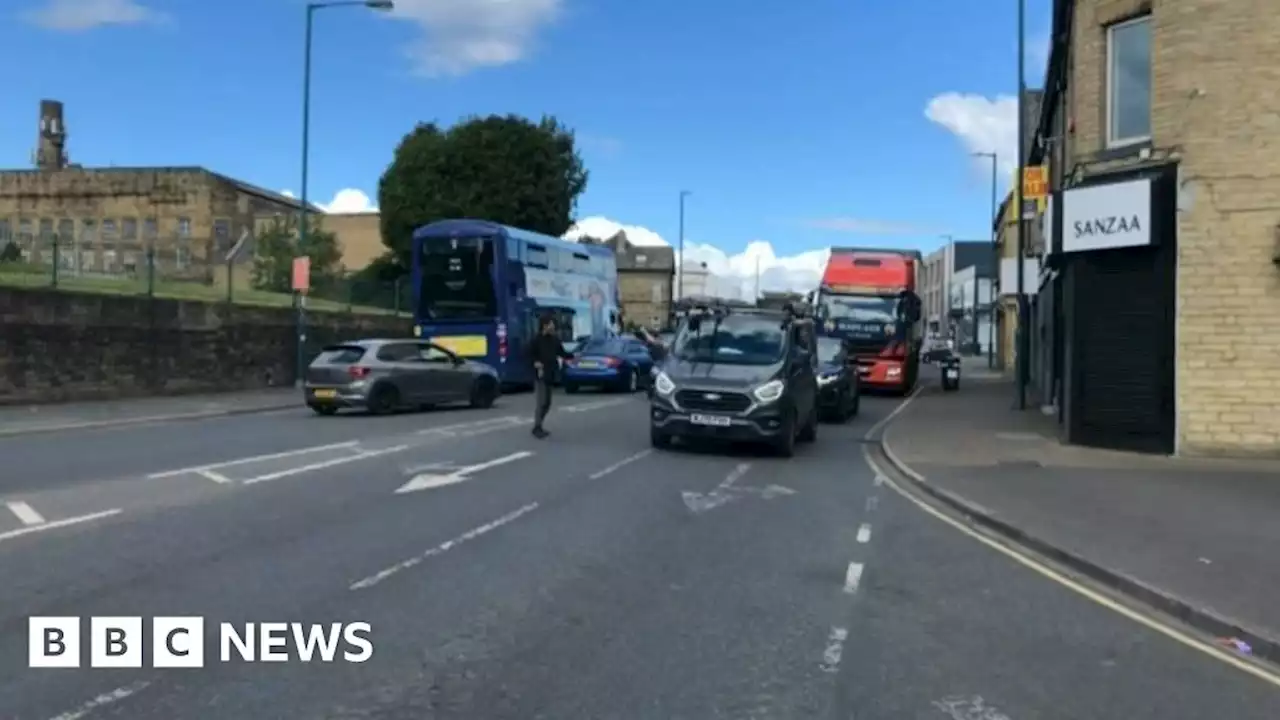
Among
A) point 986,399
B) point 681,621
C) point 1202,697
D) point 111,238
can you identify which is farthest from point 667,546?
point 111,238

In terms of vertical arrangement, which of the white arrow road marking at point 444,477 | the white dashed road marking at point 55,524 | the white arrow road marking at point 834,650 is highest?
the white arrow road marking at point 444,477

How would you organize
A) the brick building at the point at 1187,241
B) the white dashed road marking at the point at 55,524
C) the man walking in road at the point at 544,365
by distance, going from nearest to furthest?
the white dashed road marking at the point at 55,524, the brick building at the point at 1187,241, the man walking in road at the point at 544,365

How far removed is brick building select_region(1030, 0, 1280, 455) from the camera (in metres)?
16.5

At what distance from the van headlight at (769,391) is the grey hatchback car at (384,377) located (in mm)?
8904

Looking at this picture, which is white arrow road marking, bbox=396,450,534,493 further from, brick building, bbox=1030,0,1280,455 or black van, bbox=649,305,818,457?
brick building, bbox=1030,0,1280,455

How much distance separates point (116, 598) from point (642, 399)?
2260cm

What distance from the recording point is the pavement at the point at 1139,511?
838 cm

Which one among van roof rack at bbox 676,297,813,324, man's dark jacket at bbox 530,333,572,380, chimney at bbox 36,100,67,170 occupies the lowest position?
man's dark jacket at bbox 530,333,572,380

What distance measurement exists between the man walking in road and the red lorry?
1392cm

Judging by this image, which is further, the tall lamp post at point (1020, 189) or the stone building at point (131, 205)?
the stone building at point (131, 205)

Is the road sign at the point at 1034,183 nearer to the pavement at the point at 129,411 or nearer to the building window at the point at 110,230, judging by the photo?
the pavement at the point at 129,411

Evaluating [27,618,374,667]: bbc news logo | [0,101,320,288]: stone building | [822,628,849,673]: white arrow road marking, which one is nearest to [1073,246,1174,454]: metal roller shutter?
[822,628,849,673]: white arrow road marking

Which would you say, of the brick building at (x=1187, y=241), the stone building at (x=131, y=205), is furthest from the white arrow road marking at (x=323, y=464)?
the stone building at (x=131, y=205)

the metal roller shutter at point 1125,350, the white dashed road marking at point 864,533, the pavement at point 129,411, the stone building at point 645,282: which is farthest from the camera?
the stone building at point 645,282
